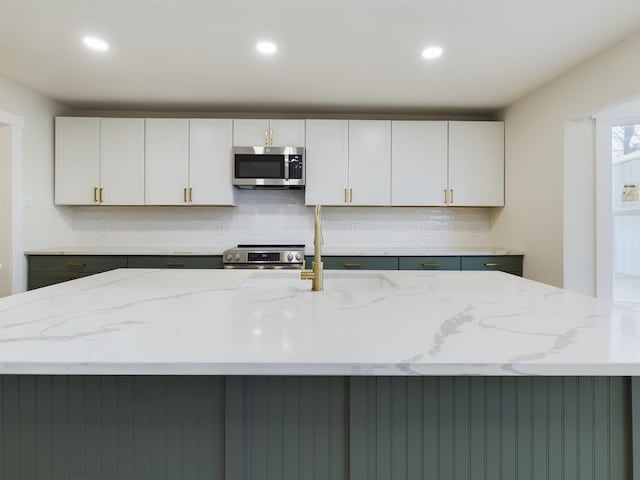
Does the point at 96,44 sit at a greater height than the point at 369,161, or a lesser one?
greater

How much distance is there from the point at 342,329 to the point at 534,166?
306cm

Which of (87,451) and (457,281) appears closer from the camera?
(87,451)

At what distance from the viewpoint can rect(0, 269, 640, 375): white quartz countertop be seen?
75 cm

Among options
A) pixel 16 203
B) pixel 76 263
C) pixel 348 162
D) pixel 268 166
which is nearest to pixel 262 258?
pixel 268 166

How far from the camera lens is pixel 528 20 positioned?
2.21 metres

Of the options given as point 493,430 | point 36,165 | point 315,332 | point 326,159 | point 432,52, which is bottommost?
point 493,430

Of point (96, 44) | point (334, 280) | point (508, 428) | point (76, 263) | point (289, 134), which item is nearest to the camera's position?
point (508, 428)

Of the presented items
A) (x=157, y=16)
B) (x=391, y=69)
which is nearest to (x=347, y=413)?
(x=157, y=16)

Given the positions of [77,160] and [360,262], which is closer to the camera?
[360,262]

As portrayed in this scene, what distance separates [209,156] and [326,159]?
3.64ft

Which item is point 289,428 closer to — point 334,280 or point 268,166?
point 334,280

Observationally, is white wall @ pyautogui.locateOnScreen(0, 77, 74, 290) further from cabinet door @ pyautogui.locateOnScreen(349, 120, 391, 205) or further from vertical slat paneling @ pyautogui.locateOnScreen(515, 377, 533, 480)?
vertical slat paneling @ pyautogui.locateOnScreen(515, 377, 533, 480)

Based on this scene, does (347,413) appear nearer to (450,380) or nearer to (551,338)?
(450,380)

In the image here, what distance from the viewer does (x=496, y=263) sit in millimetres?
3510
